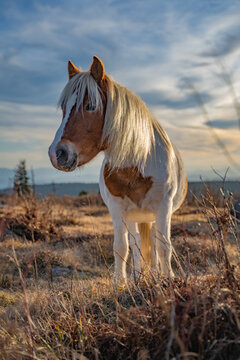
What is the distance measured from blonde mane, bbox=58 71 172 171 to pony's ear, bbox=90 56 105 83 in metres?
0.05

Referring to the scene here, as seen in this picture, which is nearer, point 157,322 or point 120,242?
point 157,322

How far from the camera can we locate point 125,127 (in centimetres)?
311

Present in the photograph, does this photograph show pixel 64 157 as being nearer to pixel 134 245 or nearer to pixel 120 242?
pixel 120 242

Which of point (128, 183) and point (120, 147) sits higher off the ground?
point (120, 147)

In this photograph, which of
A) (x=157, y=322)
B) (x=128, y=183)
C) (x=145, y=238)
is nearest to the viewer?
(x=157, y=322)

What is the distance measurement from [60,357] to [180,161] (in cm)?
320

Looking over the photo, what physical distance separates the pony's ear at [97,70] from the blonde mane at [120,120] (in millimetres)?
54

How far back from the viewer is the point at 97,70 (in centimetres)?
304

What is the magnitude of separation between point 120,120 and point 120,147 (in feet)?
0.82

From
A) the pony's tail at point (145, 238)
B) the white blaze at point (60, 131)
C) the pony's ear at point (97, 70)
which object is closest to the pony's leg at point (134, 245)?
the pony's tail at point (145, 238)

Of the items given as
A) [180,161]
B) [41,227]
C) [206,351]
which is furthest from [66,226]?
[206,351]

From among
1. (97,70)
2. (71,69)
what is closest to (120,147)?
(97,70)

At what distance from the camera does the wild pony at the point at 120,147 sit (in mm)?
2846

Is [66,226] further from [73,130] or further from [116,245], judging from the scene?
[73,130]
